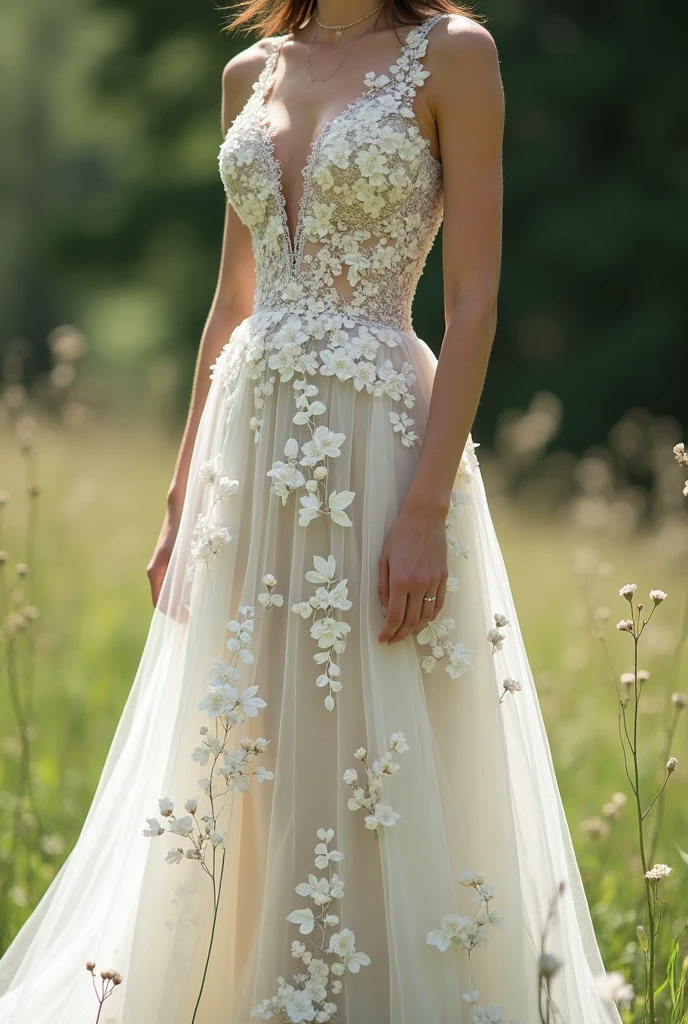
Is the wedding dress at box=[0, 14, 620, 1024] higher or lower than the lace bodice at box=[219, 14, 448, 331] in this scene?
lower

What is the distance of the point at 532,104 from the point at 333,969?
35.4 ft

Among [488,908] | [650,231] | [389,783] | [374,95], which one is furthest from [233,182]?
[650,231]

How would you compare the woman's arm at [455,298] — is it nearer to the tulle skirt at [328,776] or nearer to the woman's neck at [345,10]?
the tulle skirt at [328,776]

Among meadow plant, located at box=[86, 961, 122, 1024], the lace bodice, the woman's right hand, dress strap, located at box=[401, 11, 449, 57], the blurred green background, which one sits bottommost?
meadow plant, located at box=[86, 961, 122, 1024]

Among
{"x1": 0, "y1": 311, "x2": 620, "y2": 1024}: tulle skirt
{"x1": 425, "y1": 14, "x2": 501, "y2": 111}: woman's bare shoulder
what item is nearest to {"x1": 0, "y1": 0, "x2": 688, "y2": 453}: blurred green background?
{"x1": 425, "y1": 14, "x2": 501, "y2": 111}: woman's bare shoulder

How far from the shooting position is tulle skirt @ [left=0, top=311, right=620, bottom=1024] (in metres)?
1.86

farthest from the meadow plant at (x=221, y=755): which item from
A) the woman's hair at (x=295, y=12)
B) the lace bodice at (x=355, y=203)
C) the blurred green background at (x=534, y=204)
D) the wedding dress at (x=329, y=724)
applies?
the blurred green background at (x=534, y=204)

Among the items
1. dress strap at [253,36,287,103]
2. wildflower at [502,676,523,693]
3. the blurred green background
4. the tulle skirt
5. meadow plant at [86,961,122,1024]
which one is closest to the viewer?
meadow plant at [86,961,122,1024]

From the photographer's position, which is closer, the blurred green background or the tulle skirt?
the tulle skirt

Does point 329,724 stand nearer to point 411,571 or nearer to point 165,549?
point 411,571

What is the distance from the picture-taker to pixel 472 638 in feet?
6.69

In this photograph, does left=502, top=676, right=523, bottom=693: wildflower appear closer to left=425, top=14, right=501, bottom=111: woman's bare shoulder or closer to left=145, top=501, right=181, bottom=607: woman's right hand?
left=145, top=501, right=181, bottom=607: woman's right hand

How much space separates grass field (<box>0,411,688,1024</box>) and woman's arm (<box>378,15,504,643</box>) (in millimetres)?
386

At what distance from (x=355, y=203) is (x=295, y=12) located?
0.60 metres
